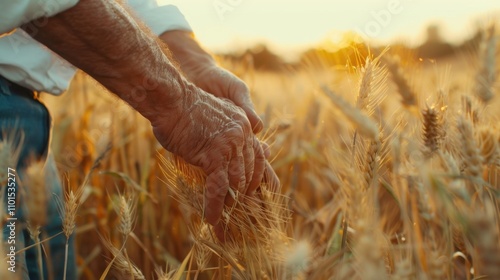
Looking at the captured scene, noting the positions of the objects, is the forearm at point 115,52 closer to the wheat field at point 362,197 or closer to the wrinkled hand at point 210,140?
the wrinkled hand at point 210,140

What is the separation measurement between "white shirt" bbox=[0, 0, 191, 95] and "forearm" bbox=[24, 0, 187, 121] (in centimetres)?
2

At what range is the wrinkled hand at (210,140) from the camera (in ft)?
3.26

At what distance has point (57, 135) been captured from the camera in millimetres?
2250

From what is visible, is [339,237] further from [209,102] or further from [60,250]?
[60,250]

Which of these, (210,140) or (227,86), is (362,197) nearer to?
(210,140)

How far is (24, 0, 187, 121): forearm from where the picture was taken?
839 millimetres

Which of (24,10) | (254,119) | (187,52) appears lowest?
(254,119)

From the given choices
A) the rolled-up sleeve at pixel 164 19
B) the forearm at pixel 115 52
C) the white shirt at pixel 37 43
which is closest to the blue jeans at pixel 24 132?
the white shirt at pixel 37 43

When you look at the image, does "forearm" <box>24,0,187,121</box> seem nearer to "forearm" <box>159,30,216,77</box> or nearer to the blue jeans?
the blue jeans

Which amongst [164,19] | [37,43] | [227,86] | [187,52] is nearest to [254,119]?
[227,86]

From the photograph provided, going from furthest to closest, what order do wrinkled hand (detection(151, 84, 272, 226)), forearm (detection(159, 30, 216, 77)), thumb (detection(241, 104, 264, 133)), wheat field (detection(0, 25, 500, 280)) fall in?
forearm (detection(159, 30, 216, 77))
thumb (detection(241, 104, 264, 133))
wrinkled hand (detection(151, 84, 272, 226))
wheat field (detection(0, 25, 500, 280))

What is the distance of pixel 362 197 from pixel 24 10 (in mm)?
579

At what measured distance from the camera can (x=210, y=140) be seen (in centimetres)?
102

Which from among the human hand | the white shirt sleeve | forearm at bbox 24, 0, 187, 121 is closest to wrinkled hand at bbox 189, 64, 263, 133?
the human hand
